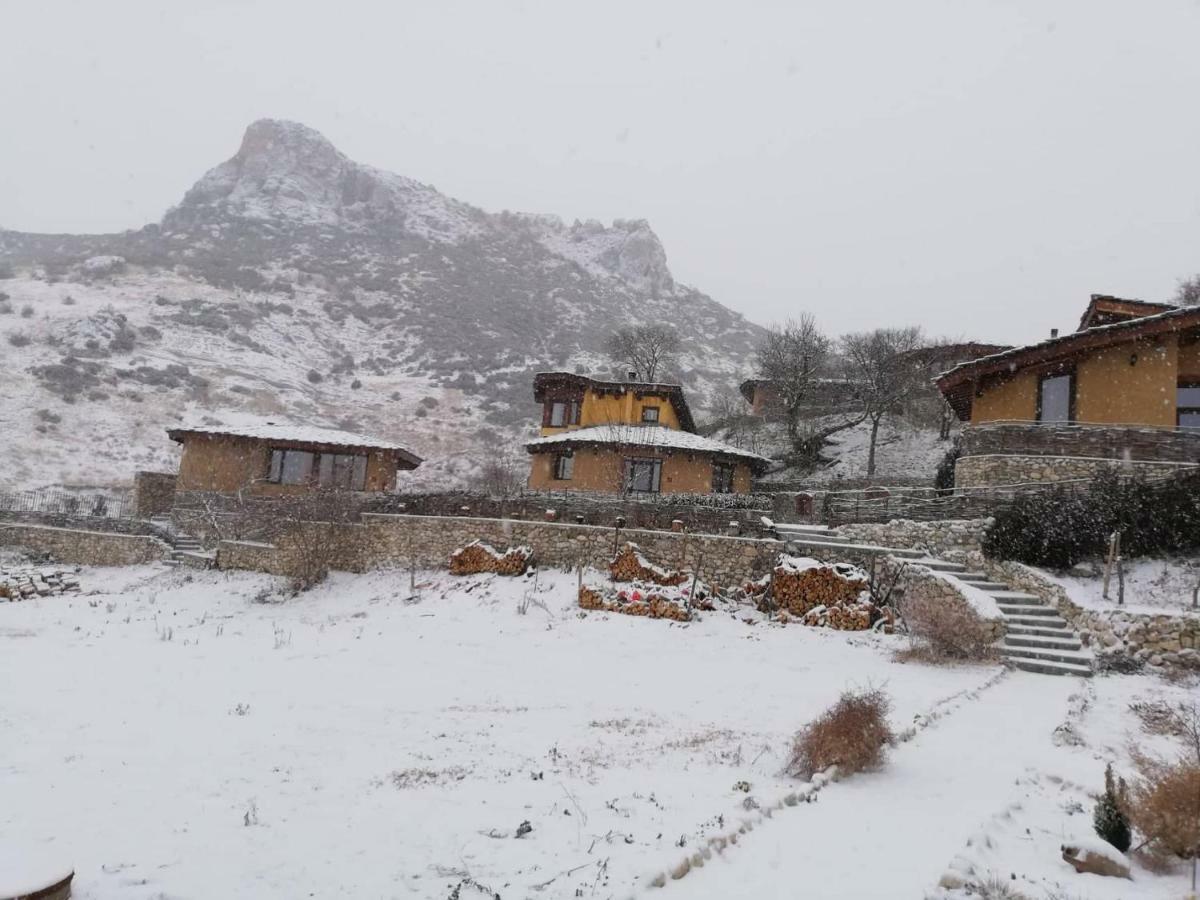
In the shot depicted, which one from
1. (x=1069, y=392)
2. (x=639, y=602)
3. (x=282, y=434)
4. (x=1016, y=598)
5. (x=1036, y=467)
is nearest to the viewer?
(x=1016, y=598)

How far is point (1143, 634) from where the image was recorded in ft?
36.0

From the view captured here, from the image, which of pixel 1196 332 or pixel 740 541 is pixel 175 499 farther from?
pixel 1196 332

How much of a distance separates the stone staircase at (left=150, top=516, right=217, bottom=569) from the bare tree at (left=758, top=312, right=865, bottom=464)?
27632 millimetres

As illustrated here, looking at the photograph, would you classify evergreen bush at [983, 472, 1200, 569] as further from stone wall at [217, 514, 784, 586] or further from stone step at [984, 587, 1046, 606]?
stone wall at [217, 514, 784, 586]

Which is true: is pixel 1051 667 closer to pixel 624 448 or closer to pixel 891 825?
pixel 891 825

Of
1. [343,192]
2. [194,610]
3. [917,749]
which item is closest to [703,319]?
[343,192]

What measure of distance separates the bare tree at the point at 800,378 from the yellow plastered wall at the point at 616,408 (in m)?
7.90

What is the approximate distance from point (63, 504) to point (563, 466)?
73.7 ft

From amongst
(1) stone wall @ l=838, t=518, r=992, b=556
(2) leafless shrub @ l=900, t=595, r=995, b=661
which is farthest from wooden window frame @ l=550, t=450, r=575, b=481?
(2) leafless shrub @ l=900, t=595, r=995, b=661

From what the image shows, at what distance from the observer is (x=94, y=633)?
15156mm

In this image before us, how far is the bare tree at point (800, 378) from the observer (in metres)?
36.3

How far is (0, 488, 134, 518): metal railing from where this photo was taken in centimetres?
2803

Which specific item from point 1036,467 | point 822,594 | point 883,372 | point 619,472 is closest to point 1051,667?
point 822,594

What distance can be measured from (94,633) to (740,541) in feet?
50.3
